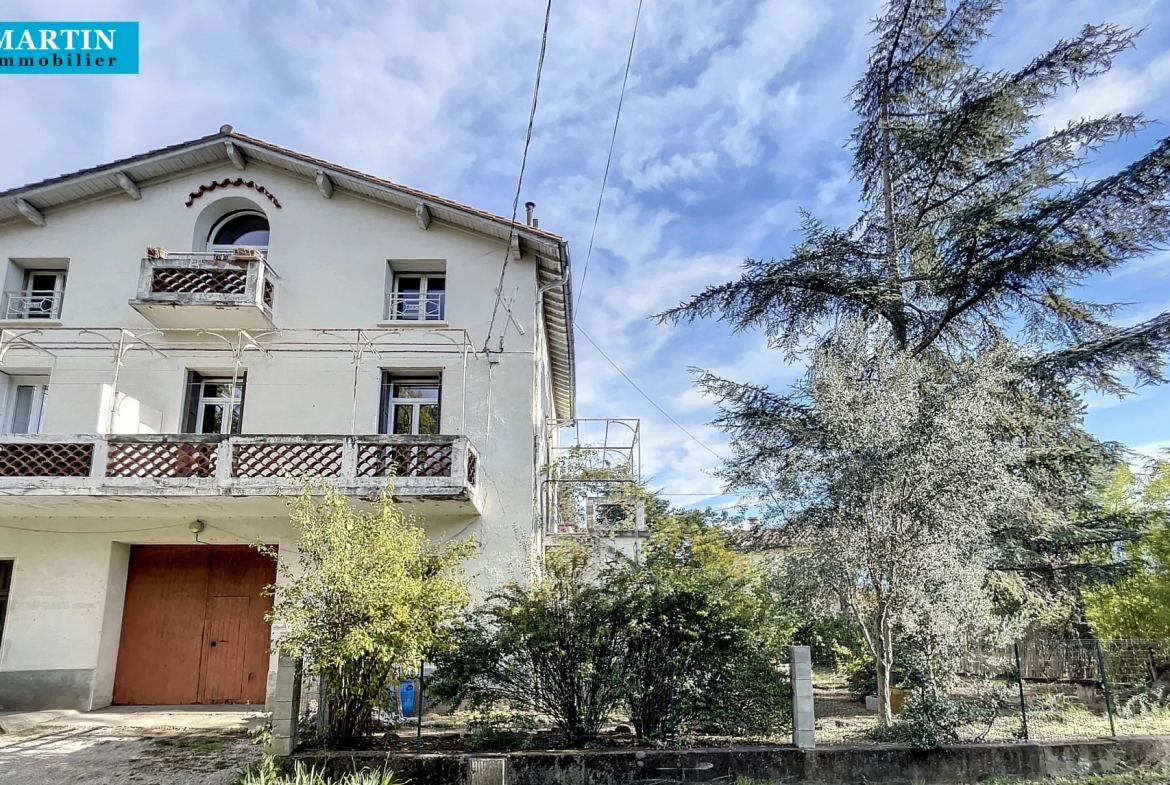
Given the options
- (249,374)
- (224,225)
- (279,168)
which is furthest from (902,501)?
(224,225)

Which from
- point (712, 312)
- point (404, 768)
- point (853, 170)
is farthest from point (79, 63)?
point (853, 170)

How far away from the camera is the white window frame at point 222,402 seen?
532 inches

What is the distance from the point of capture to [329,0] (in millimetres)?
7348

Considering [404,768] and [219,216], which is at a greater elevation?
[219,216]

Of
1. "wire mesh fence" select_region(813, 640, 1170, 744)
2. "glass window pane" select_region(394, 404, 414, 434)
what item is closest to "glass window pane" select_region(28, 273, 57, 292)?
"glass window pane" select_region(394, 404, 414, 434)

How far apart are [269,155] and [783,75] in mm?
10488

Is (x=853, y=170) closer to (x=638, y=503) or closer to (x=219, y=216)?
(x=638, y=503)

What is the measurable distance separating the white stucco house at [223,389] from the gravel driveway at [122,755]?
1.96 metres

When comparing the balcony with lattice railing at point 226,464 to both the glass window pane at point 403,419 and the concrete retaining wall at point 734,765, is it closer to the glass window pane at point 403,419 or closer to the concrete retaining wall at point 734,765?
the glass window pane at point 403,419

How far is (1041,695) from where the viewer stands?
1025 cm

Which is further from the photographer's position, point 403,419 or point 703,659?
point 403,419

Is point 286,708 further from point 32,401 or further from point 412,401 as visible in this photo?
point 32,401

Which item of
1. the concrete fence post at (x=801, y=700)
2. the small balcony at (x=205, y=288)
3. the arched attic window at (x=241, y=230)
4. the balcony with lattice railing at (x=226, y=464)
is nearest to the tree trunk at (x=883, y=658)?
the concrete fence post at (x=801, y=700)

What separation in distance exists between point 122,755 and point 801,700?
341 inches
